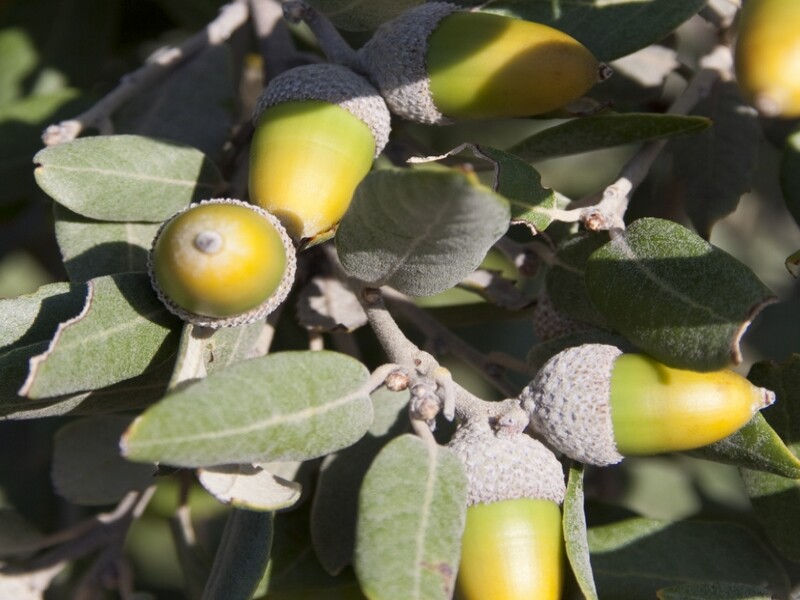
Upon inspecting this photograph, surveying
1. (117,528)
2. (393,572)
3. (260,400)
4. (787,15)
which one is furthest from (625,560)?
(117,528)

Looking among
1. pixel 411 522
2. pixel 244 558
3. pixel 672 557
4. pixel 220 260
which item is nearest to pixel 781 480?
pixel 672 557

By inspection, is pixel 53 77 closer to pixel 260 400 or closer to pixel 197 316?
pixel 197 316

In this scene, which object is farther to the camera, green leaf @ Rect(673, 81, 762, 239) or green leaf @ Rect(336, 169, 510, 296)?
green leaf @ Rect(673, 81, 762, 239)

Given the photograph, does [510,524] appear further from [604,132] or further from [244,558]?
[604,132]

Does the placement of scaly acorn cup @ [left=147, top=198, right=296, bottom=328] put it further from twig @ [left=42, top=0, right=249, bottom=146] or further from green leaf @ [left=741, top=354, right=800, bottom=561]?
green leaf @ [left=741, top=354, right=800, bottom=561]

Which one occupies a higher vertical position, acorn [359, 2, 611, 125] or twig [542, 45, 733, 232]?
acorn [359, 2, 611, 125]

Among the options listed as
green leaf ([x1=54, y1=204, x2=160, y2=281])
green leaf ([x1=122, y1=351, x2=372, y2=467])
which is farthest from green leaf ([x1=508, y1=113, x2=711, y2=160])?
green leaf ([x1=54, y1=204, x2=160, y2=281])

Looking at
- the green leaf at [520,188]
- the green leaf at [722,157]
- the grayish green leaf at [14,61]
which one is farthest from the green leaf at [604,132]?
the grayish green leaf at [14,61]
